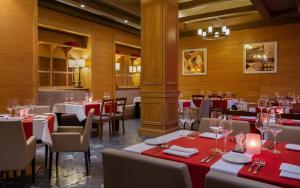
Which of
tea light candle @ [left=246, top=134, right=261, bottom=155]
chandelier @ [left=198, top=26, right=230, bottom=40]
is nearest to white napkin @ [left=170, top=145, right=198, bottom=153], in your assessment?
tea light candle @ [left=246, top=134, right=261, bottom=155]

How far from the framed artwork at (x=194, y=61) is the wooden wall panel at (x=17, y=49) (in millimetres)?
6281

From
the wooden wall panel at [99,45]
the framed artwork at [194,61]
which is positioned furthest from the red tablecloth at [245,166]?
the framed artwork at [194,61]

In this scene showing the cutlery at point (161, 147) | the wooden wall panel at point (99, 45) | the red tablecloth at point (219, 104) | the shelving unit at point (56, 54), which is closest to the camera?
the cutlery at point (161, 147)

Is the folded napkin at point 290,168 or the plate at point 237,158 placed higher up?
the plate at point 237,158

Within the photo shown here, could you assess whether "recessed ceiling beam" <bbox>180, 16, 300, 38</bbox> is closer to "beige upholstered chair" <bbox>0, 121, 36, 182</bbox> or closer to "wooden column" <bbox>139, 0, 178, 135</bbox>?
"wooden column" <bbox>139, 0, 178, 135</bbox>

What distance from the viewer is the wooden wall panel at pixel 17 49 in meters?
5.83

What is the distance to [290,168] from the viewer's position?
142 cm

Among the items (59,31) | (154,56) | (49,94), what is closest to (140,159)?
(154,56)

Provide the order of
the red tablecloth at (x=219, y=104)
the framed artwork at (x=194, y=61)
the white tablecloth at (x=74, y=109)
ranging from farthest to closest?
the framed artwork at (x=194, y=61) → the red tablecloth at (x=219, y=104) → the white tablecloth at (x=74, y=109)

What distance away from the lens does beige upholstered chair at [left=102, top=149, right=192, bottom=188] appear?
116 centimetres

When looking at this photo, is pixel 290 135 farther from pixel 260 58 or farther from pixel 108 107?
pixel 260 58

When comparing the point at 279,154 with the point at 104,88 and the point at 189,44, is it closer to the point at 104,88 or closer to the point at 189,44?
the point at 104,88

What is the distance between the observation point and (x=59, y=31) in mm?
8320

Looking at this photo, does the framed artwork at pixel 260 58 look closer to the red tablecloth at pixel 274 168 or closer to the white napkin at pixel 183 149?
the red tablecloth at pixel 274 168
